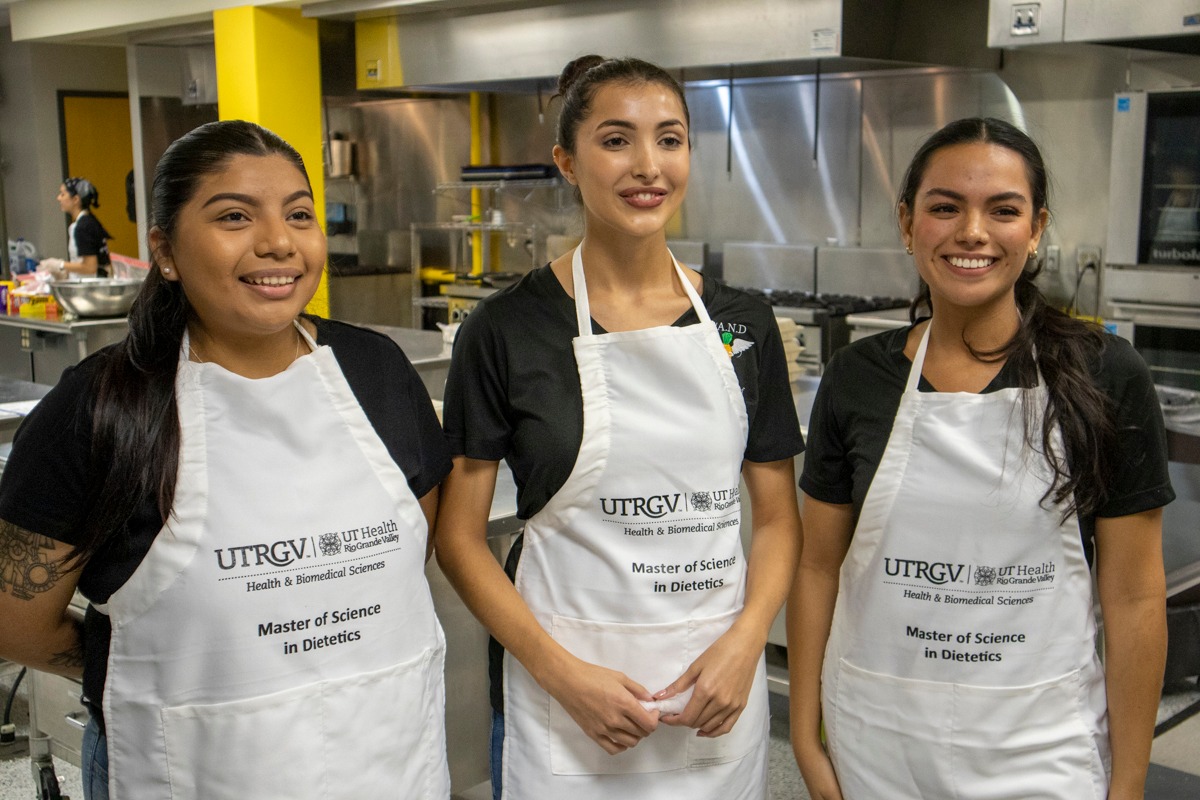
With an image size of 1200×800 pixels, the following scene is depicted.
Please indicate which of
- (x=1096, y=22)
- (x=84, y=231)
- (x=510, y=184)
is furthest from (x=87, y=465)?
(x=84, y=231)

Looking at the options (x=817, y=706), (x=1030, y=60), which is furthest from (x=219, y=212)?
(x=1030, y=60)

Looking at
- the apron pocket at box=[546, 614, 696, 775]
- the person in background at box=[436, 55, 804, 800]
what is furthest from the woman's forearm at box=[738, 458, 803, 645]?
the apron pocket at box=[546, 614, 696, 775]

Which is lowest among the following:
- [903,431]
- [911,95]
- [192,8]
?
[903,431]

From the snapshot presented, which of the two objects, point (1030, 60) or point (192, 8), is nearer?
point (1030, 60)

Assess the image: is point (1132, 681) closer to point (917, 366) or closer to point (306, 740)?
point (917, 366)

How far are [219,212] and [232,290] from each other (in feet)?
0.28

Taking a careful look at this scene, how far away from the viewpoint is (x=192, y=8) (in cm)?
664

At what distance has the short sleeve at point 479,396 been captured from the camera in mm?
1463

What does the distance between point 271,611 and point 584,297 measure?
1.76ft

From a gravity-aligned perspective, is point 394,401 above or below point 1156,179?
below

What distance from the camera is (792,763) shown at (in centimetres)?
292

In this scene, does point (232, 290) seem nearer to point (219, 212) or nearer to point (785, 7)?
point (219, 212)

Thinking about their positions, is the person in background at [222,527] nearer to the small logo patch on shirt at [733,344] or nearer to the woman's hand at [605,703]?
the woman's hand at [605,703]

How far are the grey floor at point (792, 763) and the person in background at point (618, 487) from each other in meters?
1.37
